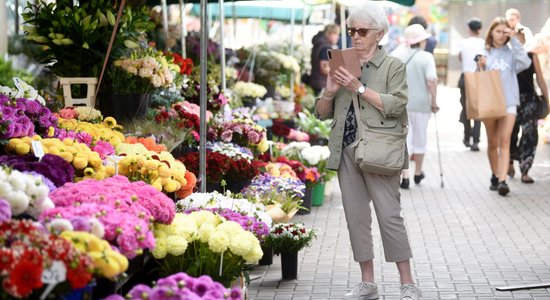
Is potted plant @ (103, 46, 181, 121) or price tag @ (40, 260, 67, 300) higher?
price tag @ (40, 260, 67, 300)

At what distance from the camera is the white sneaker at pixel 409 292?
683 cm

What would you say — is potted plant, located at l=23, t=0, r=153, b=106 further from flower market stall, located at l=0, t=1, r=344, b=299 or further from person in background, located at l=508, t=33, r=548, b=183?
person in background, located at l=508, t=33, r=548, b=183

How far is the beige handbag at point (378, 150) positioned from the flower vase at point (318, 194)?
4.93 m

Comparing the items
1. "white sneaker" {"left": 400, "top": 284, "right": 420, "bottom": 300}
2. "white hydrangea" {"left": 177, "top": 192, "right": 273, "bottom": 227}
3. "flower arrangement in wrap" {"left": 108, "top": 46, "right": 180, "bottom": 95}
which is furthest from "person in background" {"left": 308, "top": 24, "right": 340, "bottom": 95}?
"white sneaker" {"left": 400, "top": 284, "right": 420, "bottom": 300}

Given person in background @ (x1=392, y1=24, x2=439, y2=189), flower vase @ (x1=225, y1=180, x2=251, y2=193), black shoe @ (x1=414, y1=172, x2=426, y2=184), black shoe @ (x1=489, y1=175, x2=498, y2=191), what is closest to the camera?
flower vase @ (x1=225, y1=180, x2=251, y2=193)

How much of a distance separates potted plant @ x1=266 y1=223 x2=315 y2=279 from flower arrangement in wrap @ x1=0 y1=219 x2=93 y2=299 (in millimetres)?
3350

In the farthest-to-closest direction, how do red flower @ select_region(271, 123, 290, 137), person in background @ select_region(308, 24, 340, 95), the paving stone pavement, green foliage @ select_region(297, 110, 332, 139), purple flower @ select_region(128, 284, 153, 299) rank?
person in background @ select_region(308, 24, 340, 95) → green foliage @ select_region(297, 110, 332, 139) → red flower @ select_region(271, 123, 290, 137) → the paving stone pavement → purple flower @ select_region(128, 284, 153, 299)

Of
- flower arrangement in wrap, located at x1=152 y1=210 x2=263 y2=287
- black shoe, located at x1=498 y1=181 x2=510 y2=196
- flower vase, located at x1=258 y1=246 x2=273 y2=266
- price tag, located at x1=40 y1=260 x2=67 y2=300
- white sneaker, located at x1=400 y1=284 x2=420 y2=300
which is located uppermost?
price tag, located at x1=40 y1=260 x2=67 y2=300

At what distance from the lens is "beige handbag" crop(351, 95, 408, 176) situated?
6.69m

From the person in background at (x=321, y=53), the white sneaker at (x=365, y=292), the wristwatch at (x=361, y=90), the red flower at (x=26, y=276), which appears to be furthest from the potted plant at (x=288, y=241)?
the person in background at (x=321, y=53)

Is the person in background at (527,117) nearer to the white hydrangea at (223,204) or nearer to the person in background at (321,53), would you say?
the person in background at (321,53)

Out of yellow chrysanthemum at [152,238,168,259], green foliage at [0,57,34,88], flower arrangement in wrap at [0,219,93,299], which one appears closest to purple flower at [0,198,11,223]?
flower arrangement in wrap at [0,219,93,299]

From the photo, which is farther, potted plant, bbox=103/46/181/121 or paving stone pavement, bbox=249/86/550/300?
potted plant, bbox=103/46/181/121

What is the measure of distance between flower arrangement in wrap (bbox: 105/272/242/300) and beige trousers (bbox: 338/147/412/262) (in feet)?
7.00
